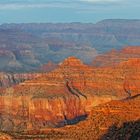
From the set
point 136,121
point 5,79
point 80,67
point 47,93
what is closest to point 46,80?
point 47,93

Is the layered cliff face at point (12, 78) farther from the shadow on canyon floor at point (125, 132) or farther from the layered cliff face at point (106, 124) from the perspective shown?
the shadow on canyon floor at point (125, 132)

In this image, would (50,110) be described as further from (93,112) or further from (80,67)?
(93,112)

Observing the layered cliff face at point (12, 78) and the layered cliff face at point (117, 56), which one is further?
the layered cliff face at point (12, 78)

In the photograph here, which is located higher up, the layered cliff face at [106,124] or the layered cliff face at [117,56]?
the layered cliff face at [117,56]

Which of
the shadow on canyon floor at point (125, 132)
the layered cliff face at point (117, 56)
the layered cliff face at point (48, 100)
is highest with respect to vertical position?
the layered cliff face at point (117, 56)

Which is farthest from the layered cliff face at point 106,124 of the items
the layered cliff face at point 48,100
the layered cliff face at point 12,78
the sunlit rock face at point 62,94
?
the layered cliff face at point 12,78

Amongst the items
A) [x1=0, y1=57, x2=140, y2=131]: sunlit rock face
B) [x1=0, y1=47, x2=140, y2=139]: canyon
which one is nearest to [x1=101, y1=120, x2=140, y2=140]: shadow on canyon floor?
[x1=0, y1=47, x2=140, y2=139]: canyon

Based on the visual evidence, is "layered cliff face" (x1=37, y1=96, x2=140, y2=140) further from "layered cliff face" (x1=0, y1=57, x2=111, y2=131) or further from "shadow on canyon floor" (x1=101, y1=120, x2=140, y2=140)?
"layered cliff face" (x1=0, y1=57, x2=111, y2=131)

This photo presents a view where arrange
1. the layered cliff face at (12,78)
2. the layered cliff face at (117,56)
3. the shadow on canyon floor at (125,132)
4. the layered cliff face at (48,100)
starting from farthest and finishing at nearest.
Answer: the layered cliff face at (12,78)
the layered cliff face at (117,56)
the layered cliff face at (48,100)
the shadow on canyon floor at (125,132)
